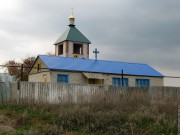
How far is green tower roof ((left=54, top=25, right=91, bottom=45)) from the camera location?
39.1 metres

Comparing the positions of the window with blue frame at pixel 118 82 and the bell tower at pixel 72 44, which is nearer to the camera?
the window with blue frame at pixel 118 82

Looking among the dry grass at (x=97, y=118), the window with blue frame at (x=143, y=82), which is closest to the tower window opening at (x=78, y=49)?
the window with blue frame at (x=143, y=82)

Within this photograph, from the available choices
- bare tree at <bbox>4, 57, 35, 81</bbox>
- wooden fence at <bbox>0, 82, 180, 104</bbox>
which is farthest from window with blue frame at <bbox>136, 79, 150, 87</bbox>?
bare tree at <bbox>4, 57, 35, 81</bbox>

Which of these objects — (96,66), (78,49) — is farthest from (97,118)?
(78,49)

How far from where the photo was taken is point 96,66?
29.9 metres

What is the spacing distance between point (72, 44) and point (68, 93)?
61.9 ft

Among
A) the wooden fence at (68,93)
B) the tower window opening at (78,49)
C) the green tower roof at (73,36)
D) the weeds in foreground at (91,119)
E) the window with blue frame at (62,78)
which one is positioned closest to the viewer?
the weeds in foreground at (91,119)

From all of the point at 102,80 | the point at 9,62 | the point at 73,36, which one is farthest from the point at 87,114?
the point at 9,62

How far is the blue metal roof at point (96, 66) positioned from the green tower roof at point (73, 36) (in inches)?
341

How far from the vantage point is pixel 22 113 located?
16.7 meters

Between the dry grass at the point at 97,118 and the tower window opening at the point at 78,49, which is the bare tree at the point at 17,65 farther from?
the dry grass at the point at 97,118

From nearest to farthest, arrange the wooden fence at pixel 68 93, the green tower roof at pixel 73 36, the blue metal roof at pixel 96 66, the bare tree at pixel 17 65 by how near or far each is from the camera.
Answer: the wooden fence at pixel 68 93
the blue metal roof at pixel 96 66
the green tower roof at pixel 73 36
the bare tree at pixel 17 65

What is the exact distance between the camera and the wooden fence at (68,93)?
63.7ft

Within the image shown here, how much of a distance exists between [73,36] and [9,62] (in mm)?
24681
